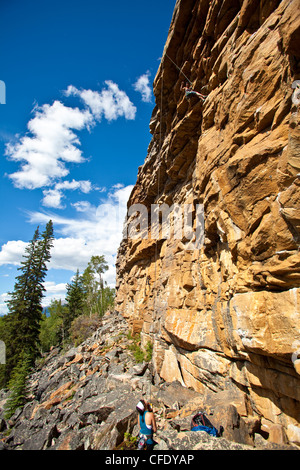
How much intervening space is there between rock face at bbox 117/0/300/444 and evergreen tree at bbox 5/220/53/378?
1959 cm

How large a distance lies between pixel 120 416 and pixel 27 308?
22.5m

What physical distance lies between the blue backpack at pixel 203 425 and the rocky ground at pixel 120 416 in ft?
0.58

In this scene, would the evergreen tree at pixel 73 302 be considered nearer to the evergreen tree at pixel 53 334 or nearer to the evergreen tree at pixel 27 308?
the evergreen tree at pixel 53 334

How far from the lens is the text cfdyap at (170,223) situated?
934 cm

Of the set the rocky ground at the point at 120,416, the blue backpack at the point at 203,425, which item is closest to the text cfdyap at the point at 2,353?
the rocky ground at the point at 120,416

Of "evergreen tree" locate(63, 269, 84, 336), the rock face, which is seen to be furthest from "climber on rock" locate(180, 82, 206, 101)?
"evergreen tree" locate(63, 269, 84, 336)

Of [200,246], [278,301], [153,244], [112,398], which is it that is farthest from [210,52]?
[112,398]

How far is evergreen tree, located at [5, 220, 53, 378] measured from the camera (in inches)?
843

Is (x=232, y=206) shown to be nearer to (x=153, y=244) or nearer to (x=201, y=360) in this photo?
(x=201, y=360)

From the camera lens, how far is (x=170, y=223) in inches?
488

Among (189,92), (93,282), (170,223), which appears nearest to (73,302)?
(93,282)

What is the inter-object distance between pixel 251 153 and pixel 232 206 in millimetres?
1444

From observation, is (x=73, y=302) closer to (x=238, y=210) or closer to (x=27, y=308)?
(x=27, y=308)

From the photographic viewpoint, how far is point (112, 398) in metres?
8.14
